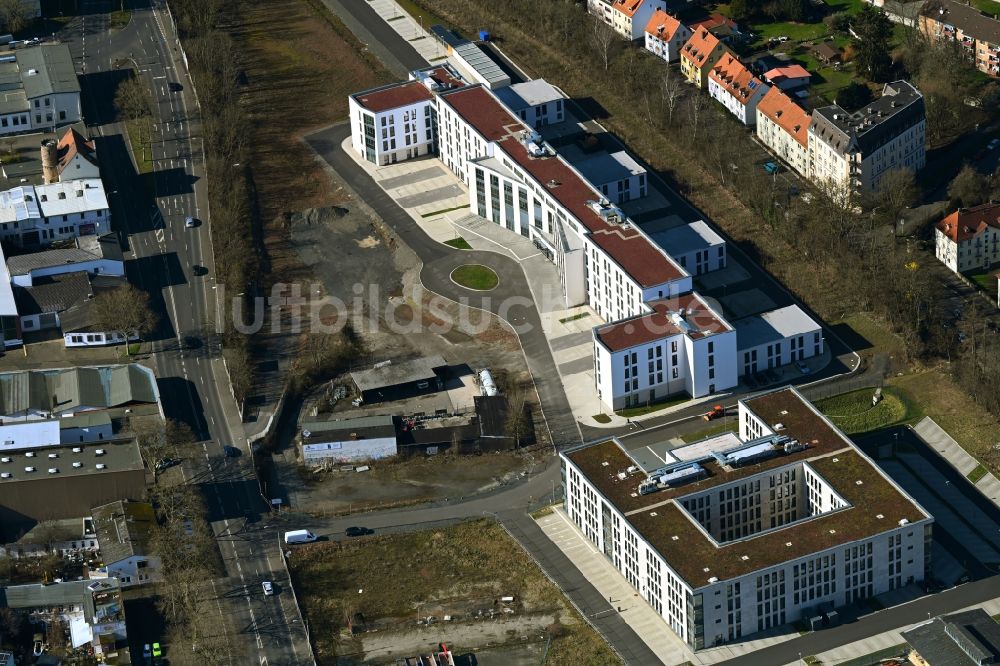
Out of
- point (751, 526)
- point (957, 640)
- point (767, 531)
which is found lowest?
point (751, 526)

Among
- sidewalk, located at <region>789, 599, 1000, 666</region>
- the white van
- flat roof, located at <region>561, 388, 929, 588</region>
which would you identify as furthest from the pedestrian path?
the white van

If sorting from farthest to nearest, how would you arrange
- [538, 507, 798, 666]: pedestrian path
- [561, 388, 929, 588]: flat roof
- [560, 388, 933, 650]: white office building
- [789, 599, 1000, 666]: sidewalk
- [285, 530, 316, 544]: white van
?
[285, 530, 316, 544]: white van < [561, 388, 929, 588]: flat roof < [560, 388, 933, 650]: white office building < [538, 507, 798, 666]: pedestrian path < [789, 599, 1000, 666]: sidewalk

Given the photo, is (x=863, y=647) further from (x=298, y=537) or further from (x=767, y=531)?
(x=298, y=537)

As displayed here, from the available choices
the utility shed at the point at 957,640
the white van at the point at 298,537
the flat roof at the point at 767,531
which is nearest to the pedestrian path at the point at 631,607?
the flat roof at the point at 767,531

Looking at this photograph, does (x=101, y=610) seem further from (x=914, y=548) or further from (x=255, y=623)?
(x=914, y=548)

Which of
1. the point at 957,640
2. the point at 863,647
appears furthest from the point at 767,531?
the point at 957,640

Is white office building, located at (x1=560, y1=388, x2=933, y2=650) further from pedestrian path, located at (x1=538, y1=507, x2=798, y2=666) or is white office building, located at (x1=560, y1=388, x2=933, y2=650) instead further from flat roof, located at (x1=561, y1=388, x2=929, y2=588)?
pedestrian path, located at (x1=538, y1=507, x2=798, y2=666)

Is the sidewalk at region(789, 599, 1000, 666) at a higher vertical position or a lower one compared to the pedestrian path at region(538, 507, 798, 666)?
higher
